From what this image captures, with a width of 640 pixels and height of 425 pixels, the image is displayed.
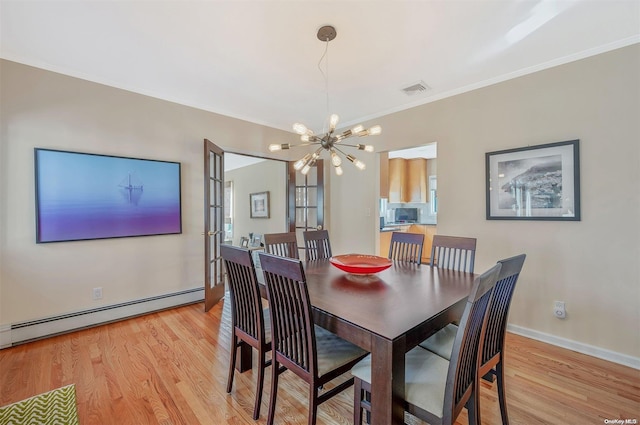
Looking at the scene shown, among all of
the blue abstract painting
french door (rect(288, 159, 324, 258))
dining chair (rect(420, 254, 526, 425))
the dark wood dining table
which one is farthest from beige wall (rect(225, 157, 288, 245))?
dining chair (rect(420, 254, 526, 425))

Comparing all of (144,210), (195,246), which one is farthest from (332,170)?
(144,210)

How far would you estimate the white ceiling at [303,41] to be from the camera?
1894 mm

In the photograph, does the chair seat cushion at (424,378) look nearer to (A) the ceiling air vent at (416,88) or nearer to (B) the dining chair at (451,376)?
(B) the dining chair at (451,376)

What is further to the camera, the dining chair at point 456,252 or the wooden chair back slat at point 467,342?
the dining chair at point 456,252

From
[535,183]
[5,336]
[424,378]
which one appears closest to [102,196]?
[5,336]

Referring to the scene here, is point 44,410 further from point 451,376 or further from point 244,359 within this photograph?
point 451,376

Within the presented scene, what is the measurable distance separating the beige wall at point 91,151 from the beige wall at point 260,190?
2047 millimetres

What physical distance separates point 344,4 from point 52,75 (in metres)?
2.91

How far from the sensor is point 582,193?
238 centimetres

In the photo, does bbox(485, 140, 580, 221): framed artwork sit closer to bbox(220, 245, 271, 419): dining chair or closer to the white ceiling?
the white ceiling

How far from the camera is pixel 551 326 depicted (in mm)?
2545

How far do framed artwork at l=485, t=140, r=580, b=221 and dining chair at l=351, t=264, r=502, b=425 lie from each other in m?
1.95

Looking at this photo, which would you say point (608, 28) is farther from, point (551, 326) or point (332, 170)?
point (332, 170)

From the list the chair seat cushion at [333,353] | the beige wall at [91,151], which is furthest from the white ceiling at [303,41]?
the chair seat cushion at [333,353]
